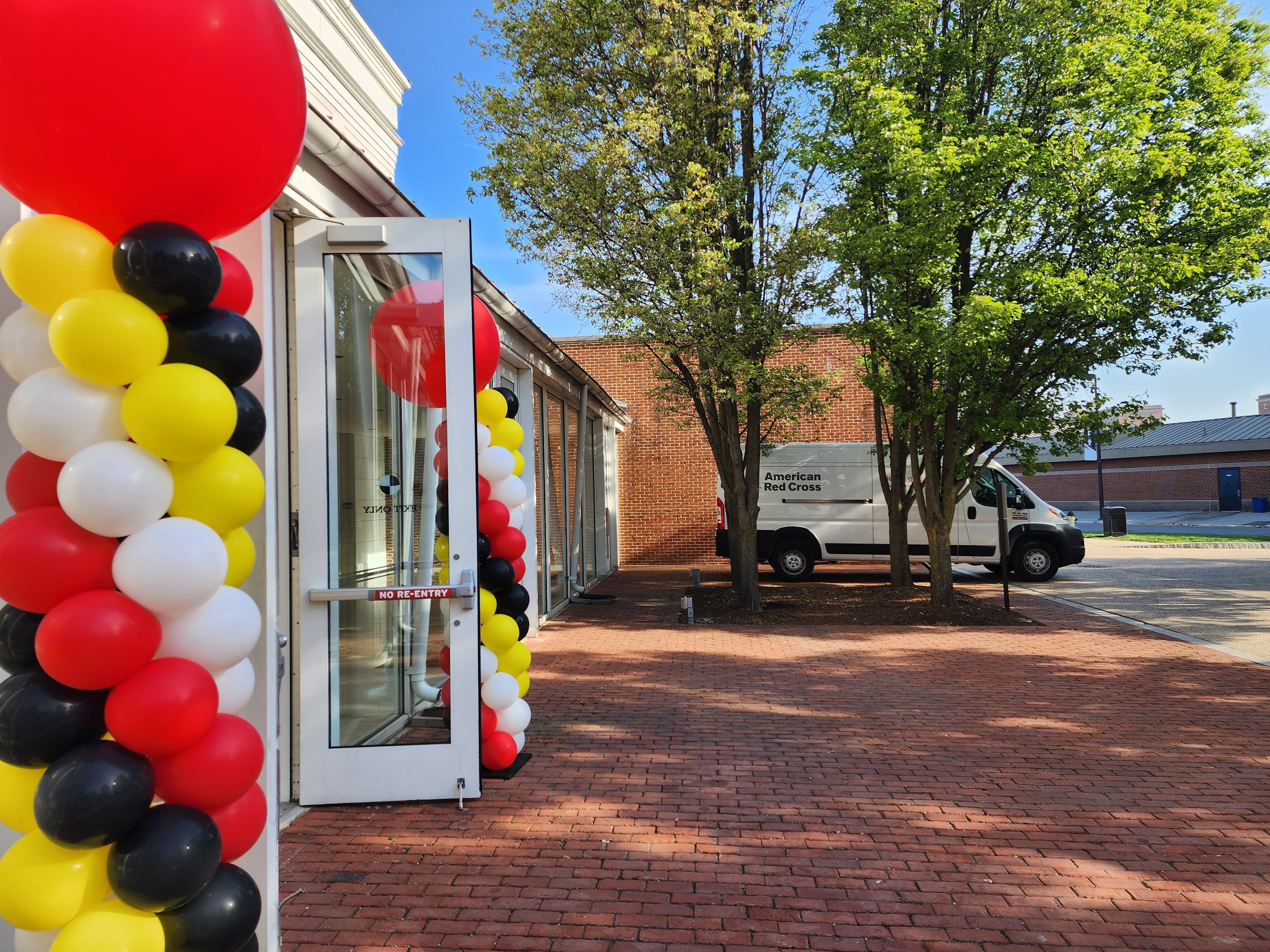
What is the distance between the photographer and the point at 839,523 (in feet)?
49.2

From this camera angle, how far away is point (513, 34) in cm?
1024

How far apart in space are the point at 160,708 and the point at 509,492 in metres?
3.05

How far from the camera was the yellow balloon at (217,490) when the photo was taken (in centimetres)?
222

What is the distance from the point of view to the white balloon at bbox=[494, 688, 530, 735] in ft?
15.9

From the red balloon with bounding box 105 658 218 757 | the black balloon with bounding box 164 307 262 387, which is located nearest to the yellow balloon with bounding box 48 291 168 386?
the black balloon with bounding box 164 307 262 387

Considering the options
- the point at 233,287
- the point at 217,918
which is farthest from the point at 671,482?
the point at 217,918

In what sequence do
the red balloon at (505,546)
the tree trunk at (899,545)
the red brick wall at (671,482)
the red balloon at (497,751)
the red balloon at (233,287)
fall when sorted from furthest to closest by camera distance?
1. the red brick wall at (671,482)
2. the tree trunk at (899,545)
3. the red balloon at (505,546)
4. the red balloon at (497,751)
5. the red balloon at (233,287)

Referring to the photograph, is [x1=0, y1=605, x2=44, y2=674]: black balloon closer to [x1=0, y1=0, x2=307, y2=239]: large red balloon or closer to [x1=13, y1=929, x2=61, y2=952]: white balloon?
[x1=13, y1=929, x2=61, y2=952]: white balloon


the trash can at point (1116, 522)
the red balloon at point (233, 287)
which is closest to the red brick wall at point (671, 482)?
the trash can at point (1116, 522)

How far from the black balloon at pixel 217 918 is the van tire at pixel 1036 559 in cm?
1455

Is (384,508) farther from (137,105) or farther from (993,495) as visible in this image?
(993,495)

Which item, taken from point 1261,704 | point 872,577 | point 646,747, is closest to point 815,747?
point 646,747

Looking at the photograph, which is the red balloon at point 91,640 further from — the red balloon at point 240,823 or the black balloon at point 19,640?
the red balloon at point 240,823

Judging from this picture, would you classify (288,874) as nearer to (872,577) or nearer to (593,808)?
(593,808)
